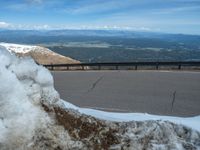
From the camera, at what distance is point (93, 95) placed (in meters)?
18.7

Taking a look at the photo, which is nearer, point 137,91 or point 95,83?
point 137,91

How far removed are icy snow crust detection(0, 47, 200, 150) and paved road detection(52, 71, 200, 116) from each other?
9351 mm

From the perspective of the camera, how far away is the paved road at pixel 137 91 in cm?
1552

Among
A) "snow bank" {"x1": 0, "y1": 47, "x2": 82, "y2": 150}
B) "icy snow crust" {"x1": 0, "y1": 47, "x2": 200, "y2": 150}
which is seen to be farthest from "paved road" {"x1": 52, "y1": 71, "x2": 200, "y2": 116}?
"snow bank" {"x1": 0, "y1": 47, "x2": 82, "y2": 150}

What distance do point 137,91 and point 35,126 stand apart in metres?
15.0

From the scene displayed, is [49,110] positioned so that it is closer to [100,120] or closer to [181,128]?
[100,120]

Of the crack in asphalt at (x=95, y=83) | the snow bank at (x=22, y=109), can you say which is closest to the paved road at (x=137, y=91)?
the crack in asphalt at (x=95, y=83)

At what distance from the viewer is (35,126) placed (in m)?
4.65

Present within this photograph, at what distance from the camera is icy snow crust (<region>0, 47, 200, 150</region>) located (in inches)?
180

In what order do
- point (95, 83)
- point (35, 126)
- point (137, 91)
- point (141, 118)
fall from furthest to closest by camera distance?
1. point (95, 83)
2. point (137, 91)
3. point (141, 118)
4. point (35, 126)

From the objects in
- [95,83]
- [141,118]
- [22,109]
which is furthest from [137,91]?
[22,109]

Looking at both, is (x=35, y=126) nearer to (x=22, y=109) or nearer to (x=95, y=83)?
(x=22, y=109)

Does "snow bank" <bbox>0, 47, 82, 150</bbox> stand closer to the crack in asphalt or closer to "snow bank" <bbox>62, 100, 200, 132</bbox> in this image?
"snow bank" <bbox>62, 100, 200, 132</bbox>

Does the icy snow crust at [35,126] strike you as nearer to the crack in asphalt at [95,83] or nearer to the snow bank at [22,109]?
the snow bank at [22,109]
